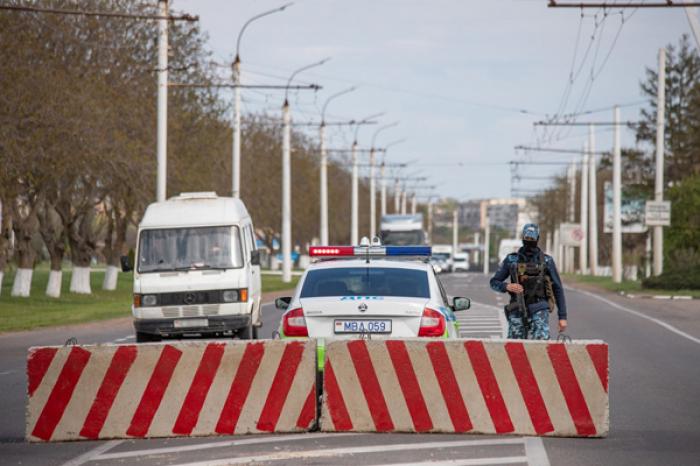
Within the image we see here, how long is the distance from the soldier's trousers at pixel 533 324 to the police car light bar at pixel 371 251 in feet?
4.93

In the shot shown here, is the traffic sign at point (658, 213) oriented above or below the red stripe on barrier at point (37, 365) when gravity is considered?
above

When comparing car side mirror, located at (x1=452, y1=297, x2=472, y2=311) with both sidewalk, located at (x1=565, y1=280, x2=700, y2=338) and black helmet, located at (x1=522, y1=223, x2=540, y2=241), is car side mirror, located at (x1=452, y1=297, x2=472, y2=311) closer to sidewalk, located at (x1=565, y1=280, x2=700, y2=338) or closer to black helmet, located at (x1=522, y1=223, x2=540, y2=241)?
black helmet, located at (x1=522, y1=223, x2=540, y2=241)

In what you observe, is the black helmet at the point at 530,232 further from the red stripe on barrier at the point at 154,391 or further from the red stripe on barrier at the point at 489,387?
the red stripe on barrier at the point at 154,391

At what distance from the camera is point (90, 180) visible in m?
44.4

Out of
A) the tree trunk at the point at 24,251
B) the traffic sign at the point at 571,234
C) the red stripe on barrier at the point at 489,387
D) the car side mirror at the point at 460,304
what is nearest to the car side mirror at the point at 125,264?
the car side mirror at the point at 460,304

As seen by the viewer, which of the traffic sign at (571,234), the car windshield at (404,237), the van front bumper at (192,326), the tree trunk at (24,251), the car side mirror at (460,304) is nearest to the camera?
the car side mirror at (460,304)

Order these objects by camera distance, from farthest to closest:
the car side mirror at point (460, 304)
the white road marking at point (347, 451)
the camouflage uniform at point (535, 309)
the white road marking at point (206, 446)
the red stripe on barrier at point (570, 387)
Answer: the car side mirror at point (460, 304)
the camouflage uniform at point (535, 309)
the red stripe on barrier at point (570, 387)
the white road marking at point (206, 446)
the white road marking at point (347, 451)

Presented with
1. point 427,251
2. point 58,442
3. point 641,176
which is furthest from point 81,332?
point 641,176

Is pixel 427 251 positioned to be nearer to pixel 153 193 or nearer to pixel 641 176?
pixel 153 193

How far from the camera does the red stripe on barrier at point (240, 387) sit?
474 inches

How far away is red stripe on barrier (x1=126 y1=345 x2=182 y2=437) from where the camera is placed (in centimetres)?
1206

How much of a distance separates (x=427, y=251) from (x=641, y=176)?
8997 centimetres

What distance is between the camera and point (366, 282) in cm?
1402

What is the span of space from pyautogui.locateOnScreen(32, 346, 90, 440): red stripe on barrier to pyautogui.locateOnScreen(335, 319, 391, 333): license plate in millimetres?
2469
